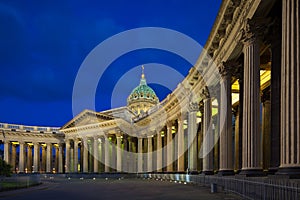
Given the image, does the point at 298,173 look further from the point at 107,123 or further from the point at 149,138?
the point at 107,123

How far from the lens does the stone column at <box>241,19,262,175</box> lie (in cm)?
2386

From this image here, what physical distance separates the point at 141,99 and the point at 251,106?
10587cm

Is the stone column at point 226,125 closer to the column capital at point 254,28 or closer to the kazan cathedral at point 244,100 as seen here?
the kazan cathedral at point 244,100

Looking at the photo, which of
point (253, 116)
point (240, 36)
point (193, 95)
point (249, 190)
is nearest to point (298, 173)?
point (249, 190)

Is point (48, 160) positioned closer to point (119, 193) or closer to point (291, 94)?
point (119, 193)

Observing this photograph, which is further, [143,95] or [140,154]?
[143,95]

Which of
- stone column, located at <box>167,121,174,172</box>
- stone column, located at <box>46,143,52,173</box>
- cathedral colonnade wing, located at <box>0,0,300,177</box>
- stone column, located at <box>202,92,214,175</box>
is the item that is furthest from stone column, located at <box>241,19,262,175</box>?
stone column, located at <box>46,143,52,173</box>

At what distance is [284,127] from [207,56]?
2199cm

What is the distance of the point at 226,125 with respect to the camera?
3262 cm

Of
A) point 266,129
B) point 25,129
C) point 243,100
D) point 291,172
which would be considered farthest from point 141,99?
point 291,172

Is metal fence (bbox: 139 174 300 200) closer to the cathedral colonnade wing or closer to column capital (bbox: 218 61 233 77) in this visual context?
the cathedral colonnade wing

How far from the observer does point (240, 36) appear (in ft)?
87.1

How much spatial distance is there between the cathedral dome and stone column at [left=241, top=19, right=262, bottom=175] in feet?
335

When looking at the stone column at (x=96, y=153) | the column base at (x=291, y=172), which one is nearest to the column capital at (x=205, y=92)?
the column base at (x=291, y=172)
